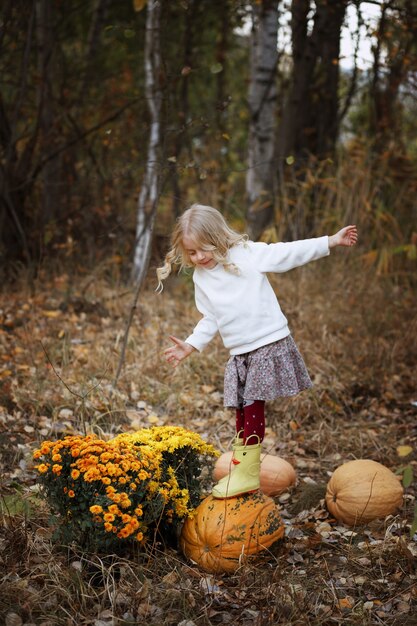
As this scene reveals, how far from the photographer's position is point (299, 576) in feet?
9.39

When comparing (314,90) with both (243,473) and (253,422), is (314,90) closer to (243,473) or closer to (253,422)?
(253,422)

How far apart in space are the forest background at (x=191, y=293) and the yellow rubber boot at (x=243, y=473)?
34 centimetres

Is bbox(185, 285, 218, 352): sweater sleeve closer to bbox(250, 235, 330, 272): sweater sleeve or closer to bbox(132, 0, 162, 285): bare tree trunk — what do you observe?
bbox(250, 235, 330, 272): sweater sleeve

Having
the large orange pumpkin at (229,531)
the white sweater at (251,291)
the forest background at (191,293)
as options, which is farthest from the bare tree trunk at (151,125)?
the large orange pumpkin at (229,531)

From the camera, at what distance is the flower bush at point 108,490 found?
2699 millimetres

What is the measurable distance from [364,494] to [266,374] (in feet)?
2.77

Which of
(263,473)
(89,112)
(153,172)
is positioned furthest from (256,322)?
(89,112)

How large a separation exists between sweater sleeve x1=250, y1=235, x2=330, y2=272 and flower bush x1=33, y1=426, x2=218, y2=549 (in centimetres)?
94

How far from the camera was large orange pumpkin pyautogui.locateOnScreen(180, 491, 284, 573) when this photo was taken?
2.98m

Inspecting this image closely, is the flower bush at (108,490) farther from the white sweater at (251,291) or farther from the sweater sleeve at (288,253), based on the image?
the sweater sleeve at (288,253)

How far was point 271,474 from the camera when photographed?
3.83 metres

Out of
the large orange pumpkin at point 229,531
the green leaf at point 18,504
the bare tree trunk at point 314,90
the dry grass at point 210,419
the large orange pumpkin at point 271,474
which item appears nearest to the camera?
the dry grass at point 210,419

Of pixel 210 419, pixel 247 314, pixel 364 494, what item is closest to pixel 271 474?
pixel 364 494

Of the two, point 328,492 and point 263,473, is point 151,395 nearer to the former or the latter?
point 263,473
